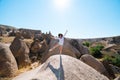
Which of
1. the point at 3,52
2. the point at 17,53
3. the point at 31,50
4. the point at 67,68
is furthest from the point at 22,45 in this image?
the point at 67,68

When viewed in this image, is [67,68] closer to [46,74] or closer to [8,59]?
[46,74]

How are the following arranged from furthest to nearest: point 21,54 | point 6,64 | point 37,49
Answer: point 37,49, point 21,54, point 6,64

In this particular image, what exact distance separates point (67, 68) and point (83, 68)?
110cm

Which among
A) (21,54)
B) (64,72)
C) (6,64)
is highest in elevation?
(64,72)

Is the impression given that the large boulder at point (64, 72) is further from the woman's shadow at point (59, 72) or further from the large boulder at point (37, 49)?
the large boulder at point (37, 49)

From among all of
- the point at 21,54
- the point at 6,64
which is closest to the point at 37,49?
the point at 21,54

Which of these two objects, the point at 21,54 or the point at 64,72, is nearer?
the point at 64,72

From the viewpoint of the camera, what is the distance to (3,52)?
11883 millimetres

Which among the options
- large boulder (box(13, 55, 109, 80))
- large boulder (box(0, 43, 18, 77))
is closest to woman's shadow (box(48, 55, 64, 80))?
large boulder (box(13, 55, 109, 80))

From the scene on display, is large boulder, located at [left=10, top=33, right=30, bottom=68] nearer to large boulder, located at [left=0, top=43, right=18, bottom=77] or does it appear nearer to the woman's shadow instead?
large boulder, located at [left=0, top=43, right=18, bottom=77]

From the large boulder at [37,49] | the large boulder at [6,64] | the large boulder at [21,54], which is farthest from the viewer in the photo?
the large boulder at [37,49]

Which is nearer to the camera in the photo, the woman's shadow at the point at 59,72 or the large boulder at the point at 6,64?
the woman's shadow at the point at 59,72

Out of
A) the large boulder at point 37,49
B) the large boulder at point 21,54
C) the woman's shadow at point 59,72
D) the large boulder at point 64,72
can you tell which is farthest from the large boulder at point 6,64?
the large boulder at point 37,49

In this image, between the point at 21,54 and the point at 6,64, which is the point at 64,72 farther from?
the point at 21,54
